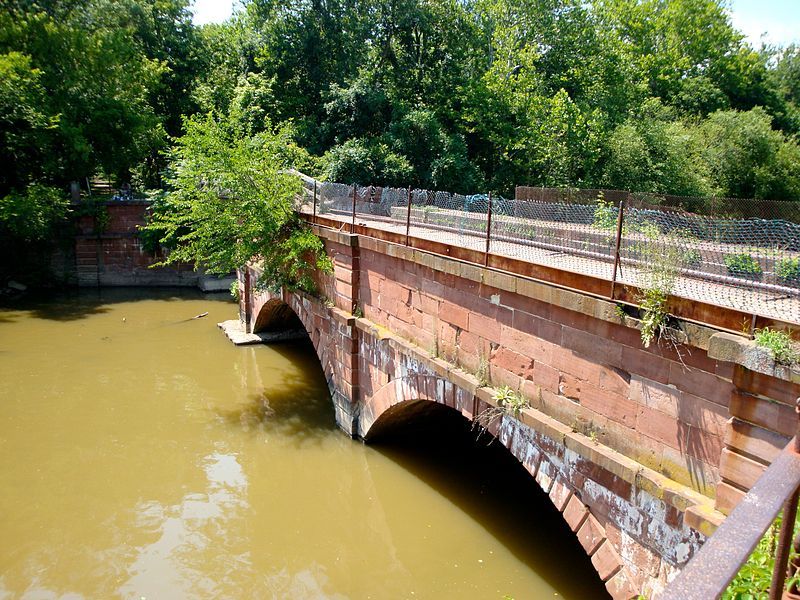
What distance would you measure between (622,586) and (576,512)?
81cm

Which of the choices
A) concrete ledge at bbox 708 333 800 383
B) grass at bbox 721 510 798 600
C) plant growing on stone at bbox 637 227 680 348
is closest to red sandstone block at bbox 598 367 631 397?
plant growing on stone at bbox 637 227 680 348

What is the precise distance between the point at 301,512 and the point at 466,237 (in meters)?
4.92

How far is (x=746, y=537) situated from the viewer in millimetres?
1303

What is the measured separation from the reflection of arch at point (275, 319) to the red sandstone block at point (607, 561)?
11987 mm

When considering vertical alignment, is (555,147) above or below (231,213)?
above

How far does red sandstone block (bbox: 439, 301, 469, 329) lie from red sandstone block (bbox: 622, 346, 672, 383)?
2.70 metres

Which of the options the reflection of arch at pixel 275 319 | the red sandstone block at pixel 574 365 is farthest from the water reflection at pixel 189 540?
the reflection of arch at pixel 275 319

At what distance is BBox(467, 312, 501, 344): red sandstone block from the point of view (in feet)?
25.5

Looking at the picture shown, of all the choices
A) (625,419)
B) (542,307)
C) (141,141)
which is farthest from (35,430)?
(141,141)

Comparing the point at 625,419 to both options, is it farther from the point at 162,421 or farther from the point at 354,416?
the point at 162,421

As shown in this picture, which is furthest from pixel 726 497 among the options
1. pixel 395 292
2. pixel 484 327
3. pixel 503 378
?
pixel 395 292

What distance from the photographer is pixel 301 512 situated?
9742mm

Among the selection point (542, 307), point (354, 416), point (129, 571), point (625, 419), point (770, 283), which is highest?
point (770, 283)

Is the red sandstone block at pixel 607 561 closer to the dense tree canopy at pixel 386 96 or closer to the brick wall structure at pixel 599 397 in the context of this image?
the brick wall structure at pixel 599 397
